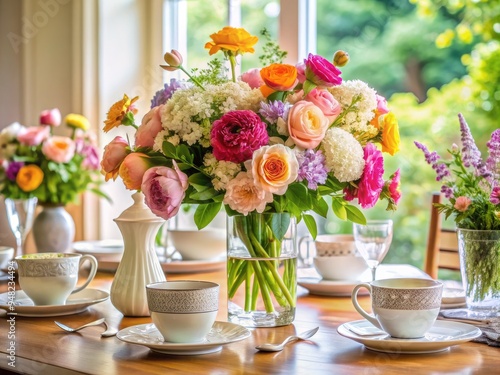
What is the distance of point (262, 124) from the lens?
46.5 inches

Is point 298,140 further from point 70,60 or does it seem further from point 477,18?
point 477,18

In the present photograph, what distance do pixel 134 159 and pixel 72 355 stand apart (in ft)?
1.07

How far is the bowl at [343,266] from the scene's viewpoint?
66.1 inches

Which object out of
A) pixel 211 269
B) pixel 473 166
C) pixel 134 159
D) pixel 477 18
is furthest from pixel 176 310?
pixel 477 18

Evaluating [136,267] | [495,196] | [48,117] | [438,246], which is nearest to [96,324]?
[136,267]

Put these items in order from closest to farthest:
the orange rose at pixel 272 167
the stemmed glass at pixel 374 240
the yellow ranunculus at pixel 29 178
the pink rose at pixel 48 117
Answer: the orange rose at pixel 272 167 < the stemmed glass at pixel 374 240 < the yellow ranunculus at pixel 29 178 < the pink rose at pixel 48 117

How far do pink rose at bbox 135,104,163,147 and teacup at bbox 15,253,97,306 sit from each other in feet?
1.00

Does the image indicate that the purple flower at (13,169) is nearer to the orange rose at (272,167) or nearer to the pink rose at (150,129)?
the pink rose at (150,129)

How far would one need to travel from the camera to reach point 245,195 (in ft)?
3.88

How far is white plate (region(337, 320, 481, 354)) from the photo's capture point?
1.08 meters

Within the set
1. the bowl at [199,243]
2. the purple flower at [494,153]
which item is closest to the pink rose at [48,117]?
the bowl at [199,243]

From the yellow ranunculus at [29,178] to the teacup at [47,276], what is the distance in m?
0.84

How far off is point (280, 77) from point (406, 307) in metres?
0.40

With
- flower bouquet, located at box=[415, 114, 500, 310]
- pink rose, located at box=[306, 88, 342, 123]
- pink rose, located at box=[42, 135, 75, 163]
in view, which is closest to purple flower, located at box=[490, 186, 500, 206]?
flower bouquet, located at box=[415, 114, 500, 310]
